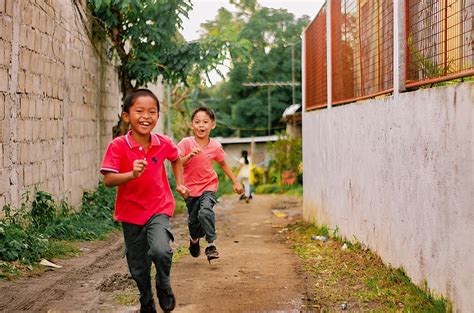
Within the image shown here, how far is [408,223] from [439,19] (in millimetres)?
1590

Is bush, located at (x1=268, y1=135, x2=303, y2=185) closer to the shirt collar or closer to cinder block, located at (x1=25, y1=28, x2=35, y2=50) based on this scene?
cinder block, located at (x1=25, y1=28, x2=35, y2=50)

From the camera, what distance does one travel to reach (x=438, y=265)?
493 centimetres

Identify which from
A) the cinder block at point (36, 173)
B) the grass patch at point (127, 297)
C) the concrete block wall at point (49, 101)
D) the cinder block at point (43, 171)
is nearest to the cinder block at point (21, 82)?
the concrete block wall at point (49, 101)

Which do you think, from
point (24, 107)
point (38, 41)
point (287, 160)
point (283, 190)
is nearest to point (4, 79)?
point (24, 107)

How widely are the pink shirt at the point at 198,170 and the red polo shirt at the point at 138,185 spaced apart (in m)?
2.58

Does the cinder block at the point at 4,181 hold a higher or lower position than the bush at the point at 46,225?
higher

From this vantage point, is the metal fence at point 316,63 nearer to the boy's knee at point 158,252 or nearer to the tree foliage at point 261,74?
the boy's knee at point 158,252

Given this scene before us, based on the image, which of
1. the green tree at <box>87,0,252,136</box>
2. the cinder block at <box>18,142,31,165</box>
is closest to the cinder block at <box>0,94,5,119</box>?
the cinder block at <box>18,142,31,165</box>

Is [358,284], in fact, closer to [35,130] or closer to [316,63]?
[35,130]

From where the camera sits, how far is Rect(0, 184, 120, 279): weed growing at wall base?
22.7 ft

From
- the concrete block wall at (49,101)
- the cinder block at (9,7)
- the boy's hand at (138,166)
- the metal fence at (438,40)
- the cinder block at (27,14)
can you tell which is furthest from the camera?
the cinder block at (27,14)

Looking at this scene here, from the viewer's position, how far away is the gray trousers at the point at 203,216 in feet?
24.7

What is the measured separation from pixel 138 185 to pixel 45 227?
3933 mm

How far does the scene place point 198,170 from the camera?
777 cm
